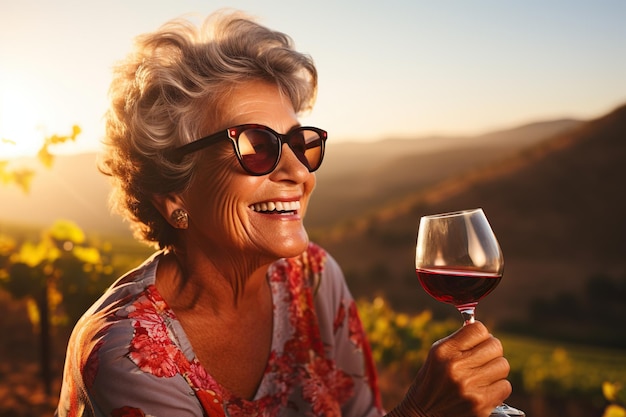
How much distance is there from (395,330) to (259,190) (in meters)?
3.76

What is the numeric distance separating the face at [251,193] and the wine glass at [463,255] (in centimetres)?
65

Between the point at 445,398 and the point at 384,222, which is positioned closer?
the point at 445,398

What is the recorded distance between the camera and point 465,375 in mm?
1605

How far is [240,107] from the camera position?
2279 millimetres

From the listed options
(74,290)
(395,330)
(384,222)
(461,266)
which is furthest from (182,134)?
(384,222)

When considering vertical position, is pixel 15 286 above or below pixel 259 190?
below

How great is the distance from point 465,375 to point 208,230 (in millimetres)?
1179

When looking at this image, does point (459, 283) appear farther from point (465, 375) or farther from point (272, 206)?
point (272, 206)

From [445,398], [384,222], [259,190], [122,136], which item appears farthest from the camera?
[384,222]

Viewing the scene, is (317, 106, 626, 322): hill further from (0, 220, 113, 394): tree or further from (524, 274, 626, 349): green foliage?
(0, 220, 113, 394): tree

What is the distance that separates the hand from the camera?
1.60 metres

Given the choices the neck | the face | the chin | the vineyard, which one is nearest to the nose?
the face

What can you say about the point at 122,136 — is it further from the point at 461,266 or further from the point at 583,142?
the point at 583,142

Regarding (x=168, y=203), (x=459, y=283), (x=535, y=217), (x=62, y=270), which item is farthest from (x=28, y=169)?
(x=535, y=217)
